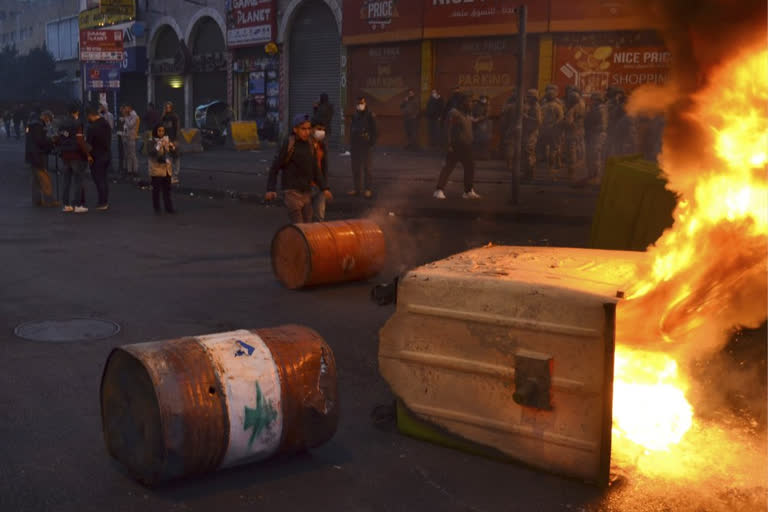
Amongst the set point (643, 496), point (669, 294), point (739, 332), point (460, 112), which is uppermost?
point (460, 112)

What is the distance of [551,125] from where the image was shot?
21078 mm

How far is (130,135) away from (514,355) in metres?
18.8

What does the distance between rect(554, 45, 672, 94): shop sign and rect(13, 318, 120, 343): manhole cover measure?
1976cm

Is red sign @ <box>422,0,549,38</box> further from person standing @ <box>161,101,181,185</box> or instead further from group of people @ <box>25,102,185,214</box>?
group of people @ <box>25,102,185,214</box>

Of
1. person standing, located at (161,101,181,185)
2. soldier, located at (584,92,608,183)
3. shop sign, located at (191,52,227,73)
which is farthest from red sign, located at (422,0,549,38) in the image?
shop sign, located at (191,52,227,73)

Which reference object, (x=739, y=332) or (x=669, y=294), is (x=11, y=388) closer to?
(x=669, y=294)

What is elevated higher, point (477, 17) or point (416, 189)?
point (477, 17)

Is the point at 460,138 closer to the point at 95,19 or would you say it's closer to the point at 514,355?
the point at 514,355

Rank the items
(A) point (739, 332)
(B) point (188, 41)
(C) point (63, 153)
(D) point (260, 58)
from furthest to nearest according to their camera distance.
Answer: (B) point (188, 41) → (D) point (260, 58) → (C) point (63, 153) → (A) point (739, 332)

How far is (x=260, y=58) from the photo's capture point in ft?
123

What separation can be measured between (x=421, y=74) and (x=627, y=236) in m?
21.8

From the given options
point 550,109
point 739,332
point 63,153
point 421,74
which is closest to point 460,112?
point 550,109

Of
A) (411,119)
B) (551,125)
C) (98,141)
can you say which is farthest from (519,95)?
(411,119)

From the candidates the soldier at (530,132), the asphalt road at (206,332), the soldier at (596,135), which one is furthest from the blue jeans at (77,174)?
the soldier at (596,135)
